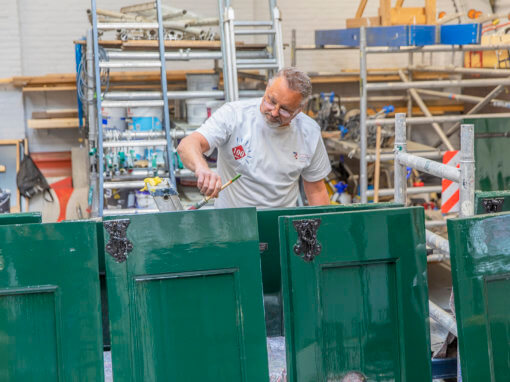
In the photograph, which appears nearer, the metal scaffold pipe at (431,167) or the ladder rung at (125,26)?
the metal scaffold pipe at (431,167)

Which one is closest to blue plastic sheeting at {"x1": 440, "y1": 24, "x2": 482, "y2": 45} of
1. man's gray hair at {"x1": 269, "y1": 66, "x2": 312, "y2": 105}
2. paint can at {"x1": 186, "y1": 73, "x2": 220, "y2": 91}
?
paint can at {"x1": 186, "y1": 73, "x2": 220, "y2": 91}

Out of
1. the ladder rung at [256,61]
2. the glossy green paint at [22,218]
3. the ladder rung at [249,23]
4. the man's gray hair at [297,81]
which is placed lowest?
Answer: the glossy green paint at [22,218]

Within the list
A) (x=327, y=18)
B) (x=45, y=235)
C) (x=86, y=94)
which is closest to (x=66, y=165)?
(x=86, y=94)

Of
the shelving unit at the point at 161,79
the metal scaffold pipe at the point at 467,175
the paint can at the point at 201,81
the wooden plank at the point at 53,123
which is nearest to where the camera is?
Answer: the metal scaffold pipe at the point at 467,175

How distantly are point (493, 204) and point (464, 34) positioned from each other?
129 inches

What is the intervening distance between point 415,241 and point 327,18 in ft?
21.7

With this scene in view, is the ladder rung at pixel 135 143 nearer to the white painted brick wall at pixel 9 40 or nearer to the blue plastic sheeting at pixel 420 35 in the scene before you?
the blue plastic sheeting at pixel 420 35

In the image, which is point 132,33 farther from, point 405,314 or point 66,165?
point 405,314

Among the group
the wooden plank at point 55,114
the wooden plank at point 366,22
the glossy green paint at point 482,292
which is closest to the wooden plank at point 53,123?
the wooden plank at point 55,114

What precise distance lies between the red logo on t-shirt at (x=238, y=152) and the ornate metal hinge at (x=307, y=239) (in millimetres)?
1402

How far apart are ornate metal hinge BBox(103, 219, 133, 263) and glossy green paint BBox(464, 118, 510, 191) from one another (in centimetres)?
224

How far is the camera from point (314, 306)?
7.55 feet

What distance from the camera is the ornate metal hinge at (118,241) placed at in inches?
88.0

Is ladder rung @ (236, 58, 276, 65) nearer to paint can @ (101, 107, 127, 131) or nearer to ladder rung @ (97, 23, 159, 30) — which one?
ladder rung @ (97, 23, 159, 30)
